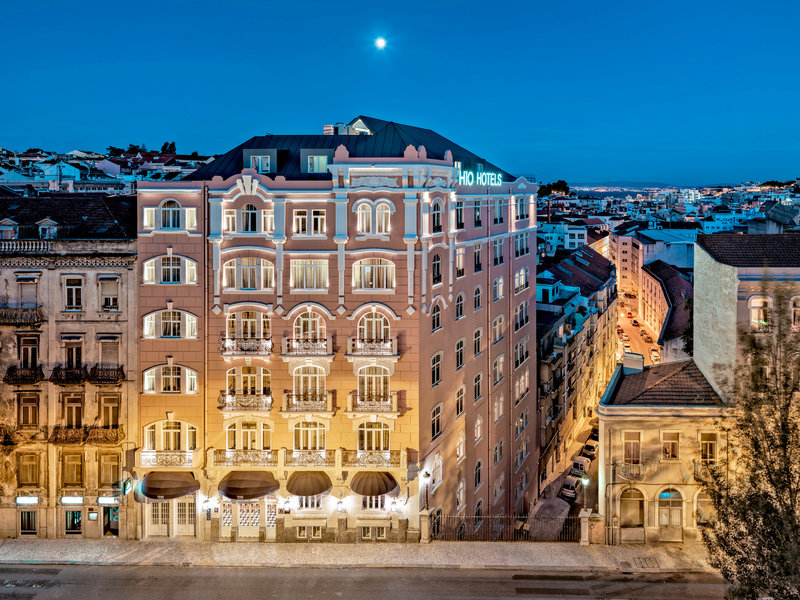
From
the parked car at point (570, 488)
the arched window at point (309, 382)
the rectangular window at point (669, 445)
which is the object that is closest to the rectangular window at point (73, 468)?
the arched window at point (309, 382)

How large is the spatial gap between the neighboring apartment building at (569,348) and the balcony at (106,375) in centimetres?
4393

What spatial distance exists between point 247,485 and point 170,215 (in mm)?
19044

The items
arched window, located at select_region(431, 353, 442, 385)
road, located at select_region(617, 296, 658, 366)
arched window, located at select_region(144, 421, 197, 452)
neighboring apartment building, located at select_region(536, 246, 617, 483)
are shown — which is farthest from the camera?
road, located at select_region(617, 296, 658, 366)

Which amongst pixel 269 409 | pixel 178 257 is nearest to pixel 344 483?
pixel 269 409

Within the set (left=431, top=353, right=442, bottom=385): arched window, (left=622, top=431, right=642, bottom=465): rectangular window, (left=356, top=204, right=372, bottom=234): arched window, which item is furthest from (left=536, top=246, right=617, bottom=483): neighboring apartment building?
(left=356, top=204, right=372, bottom=234): arched window

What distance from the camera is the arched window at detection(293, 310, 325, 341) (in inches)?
1770

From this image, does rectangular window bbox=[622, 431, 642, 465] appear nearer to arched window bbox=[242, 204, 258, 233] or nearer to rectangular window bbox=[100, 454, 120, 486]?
arched window bbox=[242, 204, 258, 233]

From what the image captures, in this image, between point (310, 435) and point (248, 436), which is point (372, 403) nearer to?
point (310, 435)

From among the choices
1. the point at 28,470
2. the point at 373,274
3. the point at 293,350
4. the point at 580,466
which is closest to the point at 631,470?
the point at 373,274

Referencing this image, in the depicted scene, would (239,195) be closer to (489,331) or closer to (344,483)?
(344,483)

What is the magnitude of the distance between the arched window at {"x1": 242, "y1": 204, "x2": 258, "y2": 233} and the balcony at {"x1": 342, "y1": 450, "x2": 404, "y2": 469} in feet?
54.2

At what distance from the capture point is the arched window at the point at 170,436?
Result: 4594cm

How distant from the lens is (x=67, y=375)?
45.2m

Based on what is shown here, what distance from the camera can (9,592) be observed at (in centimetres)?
3869
